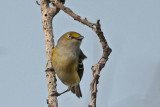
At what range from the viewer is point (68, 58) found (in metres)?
5.78

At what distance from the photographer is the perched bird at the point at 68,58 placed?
568cm

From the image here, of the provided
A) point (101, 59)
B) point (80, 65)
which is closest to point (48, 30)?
point (80, 65)

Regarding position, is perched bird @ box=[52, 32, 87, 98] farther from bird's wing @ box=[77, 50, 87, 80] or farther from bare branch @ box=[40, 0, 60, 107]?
bare branch @ box=[40, 0, 60, 107]

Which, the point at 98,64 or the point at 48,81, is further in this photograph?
the point at 48,81

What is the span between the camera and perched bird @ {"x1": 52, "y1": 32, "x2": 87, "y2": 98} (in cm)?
568

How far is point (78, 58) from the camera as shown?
19.3 feet

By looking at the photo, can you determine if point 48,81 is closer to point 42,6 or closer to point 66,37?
point 66,37

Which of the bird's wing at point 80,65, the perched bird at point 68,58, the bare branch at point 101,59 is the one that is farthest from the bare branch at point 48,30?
the bare branch at point 101,59

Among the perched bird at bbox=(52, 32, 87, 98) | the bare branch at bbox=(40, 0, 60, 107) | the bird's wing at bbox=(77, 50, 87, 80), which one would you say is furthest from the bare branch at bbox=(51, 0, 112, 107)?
the bird's wing at bbox=(77, 50, 87, 80)

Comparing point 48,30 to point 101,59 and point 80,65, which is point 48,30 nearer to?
point 80,65

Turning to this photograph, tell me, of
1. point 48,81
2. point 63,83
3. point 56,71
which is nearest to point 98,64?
point 48,81

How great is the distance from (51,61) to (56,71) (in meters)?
0.23

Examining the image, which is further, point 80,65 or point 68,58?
point 80,65

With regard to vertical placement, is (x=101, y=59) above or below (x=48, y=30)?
below
